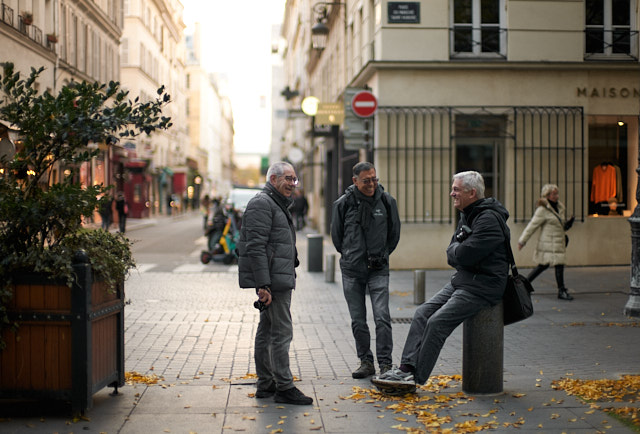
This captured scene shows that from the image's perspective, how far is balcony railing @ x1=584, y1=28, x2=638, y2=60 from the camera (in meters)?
17.0

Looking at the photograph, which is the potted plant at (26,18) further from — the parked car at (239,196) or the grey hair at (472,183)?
the grey hair at (472,183)

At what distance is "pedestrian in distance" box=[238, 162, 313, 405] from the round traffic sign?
9.06 meters

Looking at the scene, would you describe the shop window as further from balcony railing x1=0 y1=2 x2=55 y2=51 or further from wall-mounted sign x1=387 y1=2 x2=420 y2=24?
balcony railing x1=0 y1=2 x2=55 y2=51

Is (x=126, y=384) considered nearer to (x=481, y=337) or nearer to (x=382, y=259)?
(x=382, y=259)

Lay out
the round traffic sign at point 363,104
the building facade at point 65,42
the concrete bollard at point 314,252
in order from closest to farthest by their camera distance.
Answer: the round traffic sign at point 363,104 < the concrete bollard at point 314,252 < the building facade at point 65,42

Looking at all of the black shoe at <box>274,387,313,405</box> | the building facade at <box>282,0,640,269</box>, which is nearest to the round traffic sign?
the building facade at <box>282,0,640,269</box>

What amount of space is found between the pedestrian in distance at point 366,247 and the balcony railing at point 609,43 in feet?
38.6

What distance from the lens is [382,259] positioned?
696 cm

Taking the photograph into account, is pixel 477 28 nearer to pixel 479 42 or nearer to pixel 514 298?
pixel 479 42

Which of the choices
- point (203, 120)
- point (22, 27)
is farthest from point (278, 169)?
point (203, 120)

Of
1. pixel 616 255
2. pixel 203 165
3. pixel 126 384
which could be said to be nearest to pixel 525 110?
pixel 616 255

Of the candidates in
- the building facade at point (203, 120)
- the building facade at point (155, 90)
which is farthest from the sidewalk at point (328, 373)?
the building facade at point (203, 120)

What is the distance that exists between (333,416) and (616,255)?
526 inches

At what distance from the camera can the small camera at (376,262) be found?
6914mm
